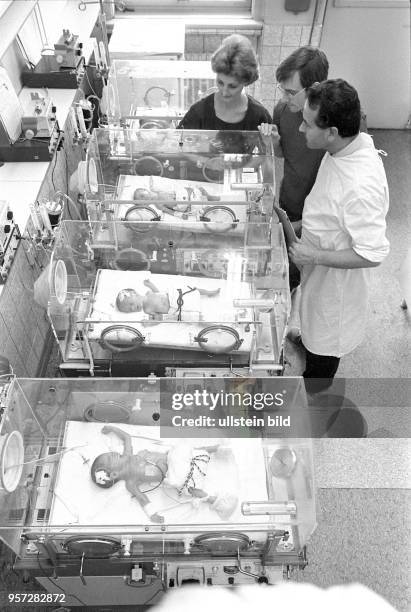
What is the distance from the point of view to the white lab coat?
199 centimetres

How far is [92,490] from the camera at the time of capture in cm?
200

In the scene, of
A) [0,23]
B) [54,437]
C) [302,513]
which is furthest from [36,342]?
[0,23]

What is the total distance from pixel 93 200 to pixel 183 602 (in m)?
2.78

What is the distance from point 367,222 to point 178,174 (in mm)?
1565

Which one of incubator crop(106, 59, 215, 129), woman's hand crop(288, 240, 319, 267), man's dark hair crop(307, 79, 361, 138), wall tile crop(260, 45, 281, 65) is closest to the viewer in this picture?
man's dark hair crop(307, 79, 361, 138)

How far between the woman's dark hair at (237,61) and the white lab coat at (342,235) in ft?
2.67

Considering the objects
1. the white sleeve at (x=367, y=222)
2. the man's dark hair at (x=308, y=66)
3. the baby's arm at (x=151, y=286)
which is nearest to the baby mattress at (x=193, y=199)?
the baby's arm at (x=151, y=286)

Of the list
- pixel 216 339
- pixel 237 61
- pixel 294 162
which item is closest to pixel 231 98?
pixel 237 61

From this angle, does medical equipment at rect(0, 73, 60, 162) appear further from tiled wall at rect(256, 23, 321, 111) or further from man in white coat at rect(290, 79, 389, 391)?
tiled wall at rect(256, 23, 321, 111)

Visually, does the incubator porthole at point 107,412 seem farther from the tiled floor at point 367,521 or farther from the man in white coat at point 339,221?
the man in white coat at point 339,221

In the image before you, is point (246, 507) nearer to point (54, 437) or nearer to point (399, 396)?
point (54, 437)

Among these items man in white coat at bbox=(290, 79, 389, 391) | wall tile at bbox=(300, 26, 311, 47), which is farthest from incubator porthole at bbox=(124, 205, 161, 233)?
wall tile at bbox=(300, 26, 311, 47)

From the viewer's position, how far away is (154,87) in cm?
381

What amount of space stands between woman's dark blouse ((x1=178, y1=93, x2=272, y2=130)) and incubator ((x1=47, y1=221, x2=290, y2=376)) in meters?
0.68
